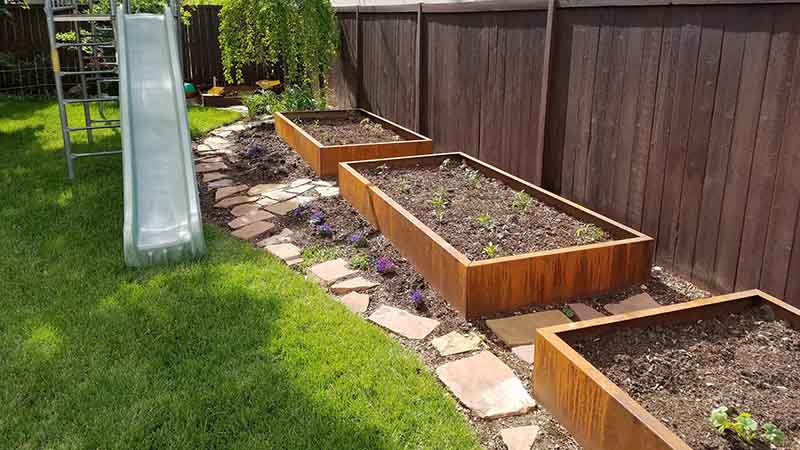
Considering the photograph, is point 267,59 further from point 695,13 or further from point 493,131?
point 695,13

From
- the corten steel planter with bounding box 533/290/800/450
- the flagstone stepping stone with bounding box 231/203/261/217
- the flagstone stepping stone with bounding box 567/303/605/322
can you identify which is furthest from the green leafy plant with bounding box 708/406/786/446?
the flagstone stepping stone with bounding box 231/203/261/217

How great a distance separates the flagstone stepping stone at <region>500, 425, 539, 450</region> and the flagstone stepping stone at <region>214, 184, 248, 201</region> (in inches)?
151

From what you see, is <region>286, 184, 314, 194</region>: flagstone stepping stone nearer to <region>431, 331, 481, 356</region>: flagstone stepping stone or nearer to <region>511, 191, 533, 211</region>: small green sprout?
<region>511, 191, 533, 211</region>: small green sprout

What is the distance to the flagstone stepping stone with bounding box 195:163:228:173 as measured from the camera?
6473 millimetres

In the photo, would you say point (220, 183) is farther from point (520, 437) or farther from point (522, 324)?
point (520, 437)

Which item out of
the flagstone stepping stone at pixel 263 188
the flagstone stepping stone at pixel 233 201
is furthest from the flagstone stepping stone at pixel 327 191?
the flagstone stepping stone at pixel 233 201

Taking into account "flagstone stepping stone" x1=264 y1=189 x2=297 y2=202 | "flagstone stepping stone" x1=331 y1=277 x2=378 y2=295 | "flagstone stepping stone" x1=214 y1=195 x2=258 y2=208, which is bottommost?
"flagstone stepping stone" x1=331 y1=277 x2=378 y2=295

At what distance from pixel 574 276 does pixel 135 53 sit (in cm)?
488

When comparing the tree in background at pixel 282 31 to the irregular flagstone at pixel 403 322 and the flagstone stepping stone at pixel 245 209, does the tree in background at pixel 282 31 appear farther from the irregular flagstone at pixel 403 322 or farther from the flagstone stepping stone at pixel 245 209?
the irregular flagstone at pixel 403 322

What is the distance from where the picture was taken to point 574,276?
3.44 meters

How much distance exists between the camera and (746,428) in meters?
1.99

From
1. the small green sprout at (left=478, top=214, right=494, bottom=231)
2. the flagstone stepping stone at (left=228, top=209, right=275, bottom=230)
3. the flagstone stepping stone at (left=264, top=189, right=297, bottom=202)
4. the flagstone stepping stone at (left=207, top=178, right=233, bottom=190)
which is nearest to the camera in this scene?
the small green sprout at (left=478, top=214, right=494, bottom=231)

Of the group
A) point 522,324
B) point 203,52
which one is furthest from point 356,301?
point 203,52

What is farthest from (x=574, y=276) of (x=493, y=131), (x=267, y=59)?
(x=267, y=59)
